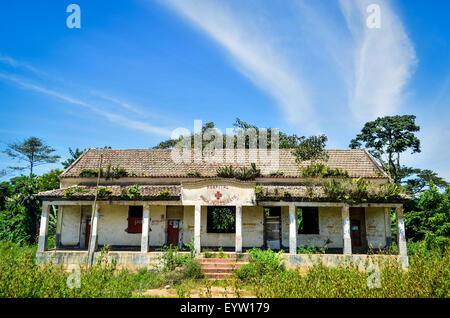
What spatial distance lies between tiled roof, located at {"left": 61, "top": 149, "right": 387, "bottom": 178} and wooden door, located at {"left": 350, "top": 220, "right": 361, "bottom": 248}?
9.04 feet

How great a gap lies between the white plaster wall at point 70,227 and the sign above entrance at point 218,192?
676 cm

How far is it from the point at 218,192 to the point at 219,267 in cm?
358

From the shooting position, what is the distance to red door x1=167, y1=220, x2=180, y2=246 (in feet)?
55.6

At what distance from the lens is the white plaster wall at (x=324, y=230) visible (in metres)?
16.8

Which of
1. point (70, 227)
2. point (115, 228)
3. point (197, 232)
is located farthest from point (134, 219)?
point (197, 232)

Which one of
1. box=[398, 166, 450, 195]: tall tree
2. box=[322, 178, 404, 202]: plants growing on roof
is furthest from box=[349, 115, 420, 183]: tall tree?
box=[322, 178, 404, 202]: plants growing on roof

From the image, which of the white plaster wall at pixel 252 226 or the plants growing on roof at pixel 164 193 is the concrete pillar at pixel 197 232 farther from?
the white plaster wall at pixel 252 226

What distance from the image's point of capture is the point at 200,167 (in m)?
18.3

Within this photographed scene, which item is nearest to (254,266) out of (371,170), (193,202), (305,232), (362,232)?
(193,202)

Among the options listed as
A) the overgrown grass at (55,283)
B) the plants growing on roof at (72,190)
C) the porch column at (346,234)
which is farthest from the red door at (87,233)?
the porch column at (346,234)

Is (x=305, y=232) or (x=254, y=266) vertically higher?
(x=305, y=232)

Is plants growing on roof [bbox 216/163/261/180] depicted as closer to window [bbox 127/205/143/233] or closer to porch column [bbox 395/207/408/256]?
window [bbox 127/205/143/233]
